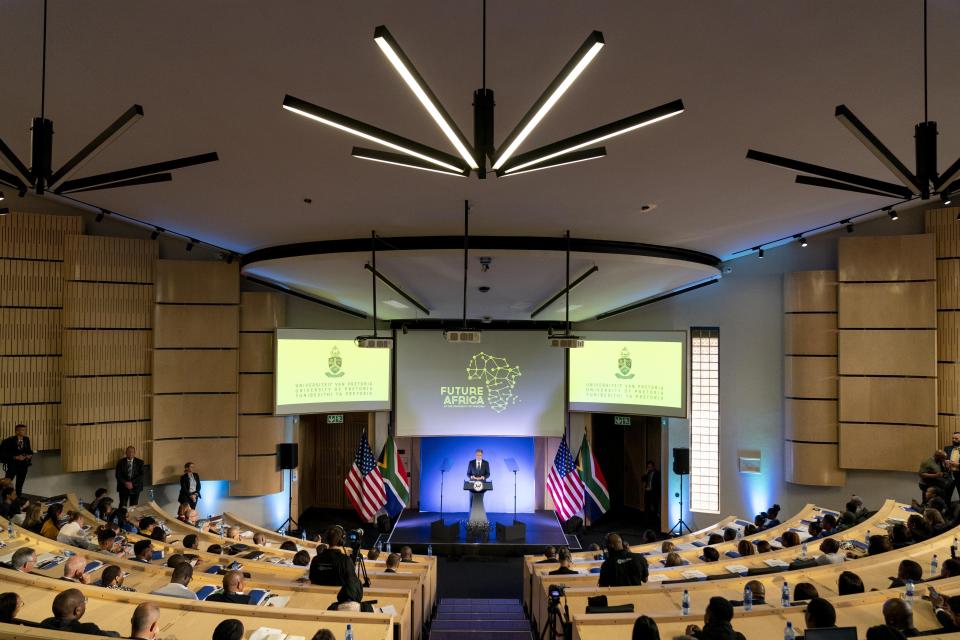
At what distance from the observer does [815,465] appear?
1122 cm

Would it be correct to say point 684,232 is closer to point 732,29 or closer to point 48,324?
point 732,29

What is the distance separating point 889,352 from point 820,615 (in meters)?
8.83

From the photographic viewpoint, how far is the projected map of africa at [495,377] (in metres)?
12.8

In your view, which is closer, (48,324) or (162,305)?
(48,324)

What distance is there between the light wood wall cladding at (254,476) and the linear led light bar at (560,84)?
10498mm

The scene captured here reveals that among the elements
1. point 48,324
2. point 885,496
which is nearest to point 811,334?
point 885,496

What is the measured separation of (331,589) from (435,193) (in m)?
3.84

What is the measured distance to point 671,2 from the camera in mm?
3152

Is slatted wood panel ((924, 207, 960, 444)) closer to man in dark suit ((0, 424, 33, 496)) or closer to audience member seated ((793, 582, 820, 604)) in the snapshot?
audience member seated ((793, 582, 820, 604))

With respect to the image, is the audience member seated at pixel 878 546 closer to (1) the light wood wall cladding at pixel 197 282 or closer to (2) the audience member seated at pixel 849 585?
(2) the audience member seated at pixel 849 585

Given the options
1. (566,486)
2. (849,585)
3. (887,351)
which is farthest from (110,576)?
(887,351)

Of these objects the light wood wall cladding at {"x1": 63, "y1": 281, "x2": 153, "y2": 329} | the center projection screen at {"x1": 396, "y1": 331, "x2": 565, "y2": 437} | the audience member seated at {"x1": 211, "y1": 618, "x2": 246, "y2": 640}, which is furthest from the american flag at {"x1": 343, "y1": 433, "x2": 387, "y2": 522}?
the audience member seated at {"x1": 211, "y1": 618, "x2": 246, "y2": 640}

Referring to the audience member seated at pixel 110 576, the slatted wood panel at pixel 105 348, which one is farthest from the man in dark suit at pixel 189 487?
the audience member seated at pixel 110 576

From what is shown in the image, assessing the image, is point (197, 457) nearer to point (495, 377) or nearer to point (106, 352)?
point (106, 352)
